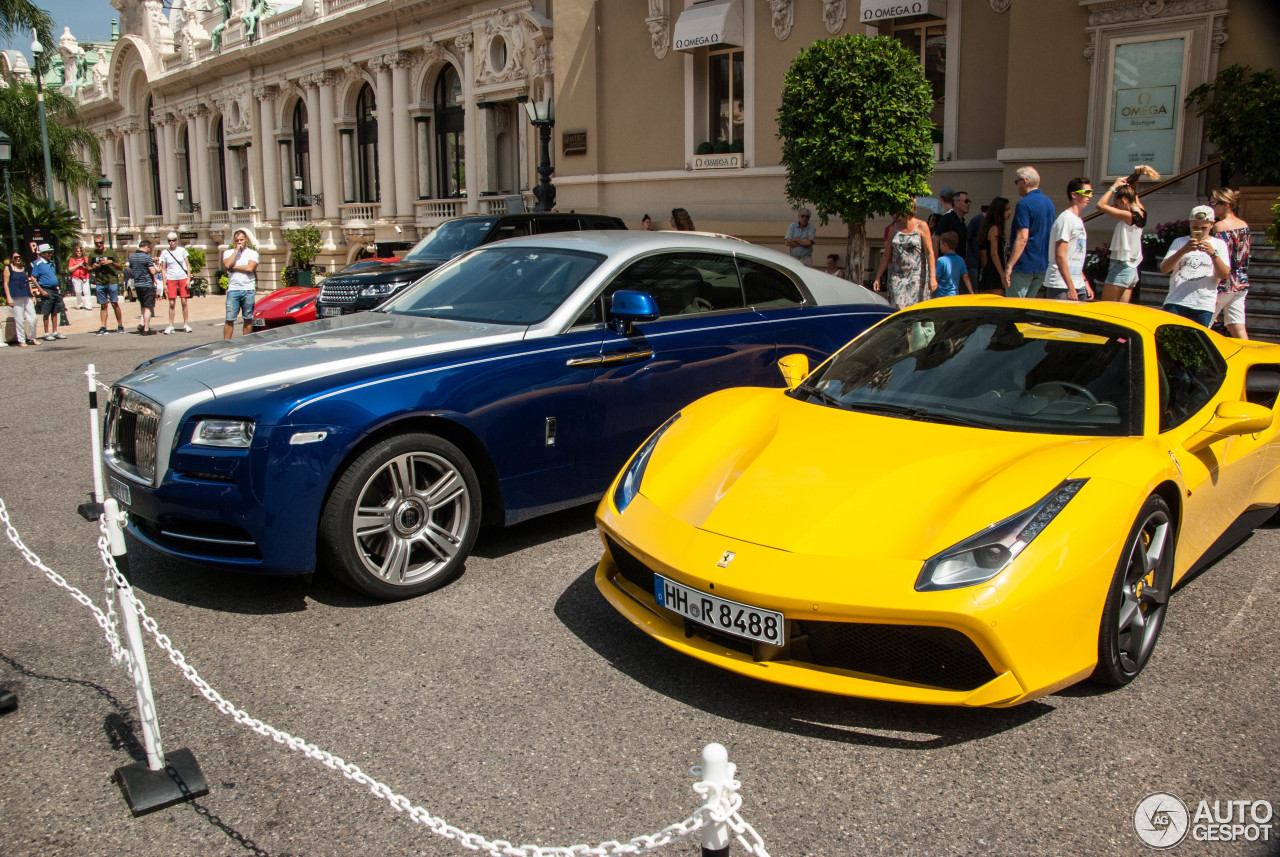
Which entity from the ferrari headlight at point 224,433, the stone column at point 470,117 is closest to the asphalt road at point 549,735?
the ferrari headlight at point 224,433

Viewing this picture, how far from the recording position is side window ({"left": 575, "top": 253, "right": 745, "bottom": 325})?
5.27m

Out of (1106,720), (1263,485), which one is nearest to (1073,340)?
(1263,485)

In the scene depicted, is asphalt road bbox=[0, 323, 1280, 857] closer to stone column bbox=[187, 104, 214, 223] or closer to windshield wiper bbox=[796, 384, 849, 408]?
windshield wiper bbox=[796, 384, 849, 408]

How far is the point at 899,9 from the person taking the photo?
1508 cm

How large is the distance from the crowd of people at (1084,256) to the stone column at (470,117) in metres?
19.3

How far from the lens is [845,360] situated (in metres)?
4.51

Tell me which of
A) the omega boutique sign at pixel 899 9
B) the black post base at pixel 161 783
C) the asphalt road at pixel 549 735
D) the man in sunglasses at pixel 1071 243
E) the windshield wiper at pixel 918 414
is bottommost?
the asphalt road at pixel 549 735

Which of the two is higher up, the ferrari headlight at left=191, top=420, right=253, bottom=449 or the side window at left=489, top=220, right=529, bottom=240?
the side window at left=489, top=220, right=529, bottom=240

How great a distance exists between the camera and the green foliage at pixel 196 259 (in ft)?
125

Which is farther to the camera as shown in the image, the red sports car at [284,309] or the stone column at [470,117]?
the stone column at [470,117]

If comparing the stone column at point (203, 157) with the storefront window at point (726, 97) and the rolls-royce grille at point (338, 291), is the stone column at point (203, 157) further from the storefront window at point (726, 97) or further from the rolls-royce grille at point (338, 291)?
the rolls-royce grille at point (338, 291)

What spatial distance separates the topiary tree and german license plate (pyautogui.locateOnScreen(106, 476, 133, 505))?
10647 mm

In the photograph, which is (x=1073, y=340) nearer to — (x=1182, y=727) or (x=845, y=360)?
(x=845, y=360)

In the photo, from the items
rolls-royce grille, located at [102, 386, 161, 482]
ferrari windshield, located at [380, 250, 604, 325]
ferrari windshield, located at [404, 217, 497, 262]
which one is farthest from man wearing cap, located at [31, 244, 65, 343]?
rolls-royce grille, located at [102, 386, 161, 482]
